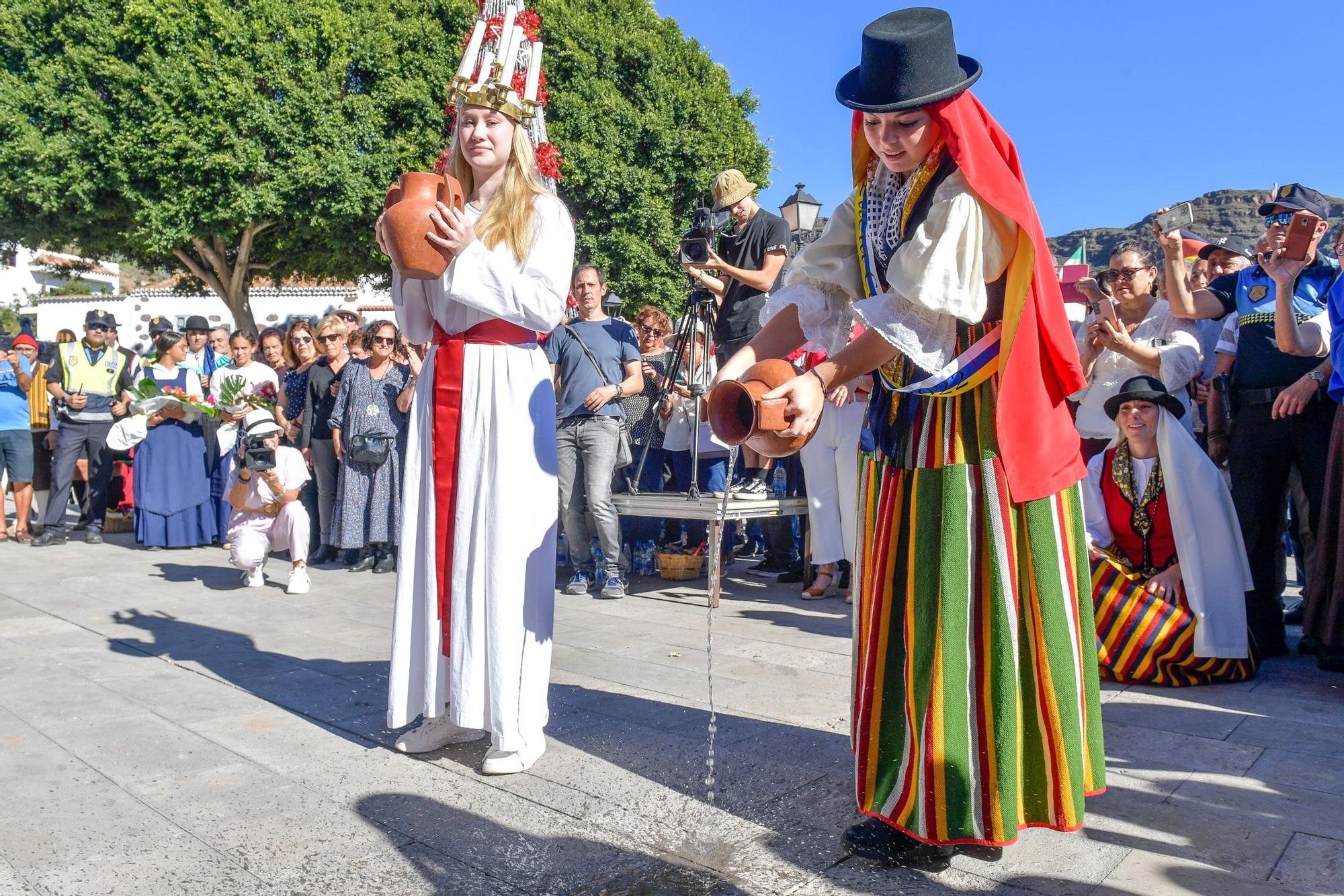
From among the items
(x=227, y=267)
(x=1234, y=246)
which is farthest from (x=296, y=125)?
(x=1234, y=246)

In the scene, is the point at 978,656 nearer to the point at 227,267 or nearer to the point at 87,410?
the point at 87,410

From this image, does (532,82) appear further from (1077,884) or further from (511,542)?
(1077,884)

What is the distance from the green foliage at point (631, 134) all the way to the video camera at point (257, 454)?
1758 cm

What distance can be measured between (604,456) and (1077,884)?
4570 mm

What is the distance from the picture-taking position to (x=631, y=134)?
81.7 ft

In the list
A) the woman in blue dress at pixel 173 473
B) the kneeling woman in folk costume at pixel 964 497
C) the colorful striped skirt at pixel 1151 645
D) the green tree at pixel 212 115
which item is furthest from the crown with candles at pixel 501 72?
the green tree at pixel 212 115

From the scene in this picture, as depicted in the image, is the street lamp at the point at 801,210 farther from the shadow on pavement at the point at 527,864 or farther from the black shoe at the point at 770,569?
the shadow on pavement at the point at 527,864

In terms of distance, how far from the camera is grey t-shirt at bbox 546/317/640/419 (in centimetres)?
665

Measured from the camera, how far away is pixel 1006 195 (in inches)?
92.7

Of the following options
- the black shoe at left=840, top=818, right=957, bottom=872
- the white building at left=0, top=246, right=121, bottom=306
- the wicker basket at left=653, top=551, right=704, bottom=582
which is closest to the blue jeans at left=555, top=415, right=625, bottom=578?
the wicker basket at left=653, top=551, right=704, bottom=582

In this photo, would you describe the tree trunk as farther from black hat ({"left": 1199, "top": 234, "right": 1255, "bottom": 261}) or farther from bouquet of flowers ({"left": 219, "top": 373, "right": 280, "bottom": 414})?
black hat ({"left": 1199, "top": 234, "right": 1255, "bottom": 261})

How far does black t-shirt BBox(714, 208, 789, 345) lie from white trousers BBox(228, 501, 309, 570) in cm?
315

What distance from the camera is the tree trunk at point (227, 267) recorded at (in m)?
24.2

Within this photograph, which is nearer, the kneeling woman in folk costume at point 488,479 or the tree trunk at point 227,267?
the kneeling woman in folk costume at point 488,479
